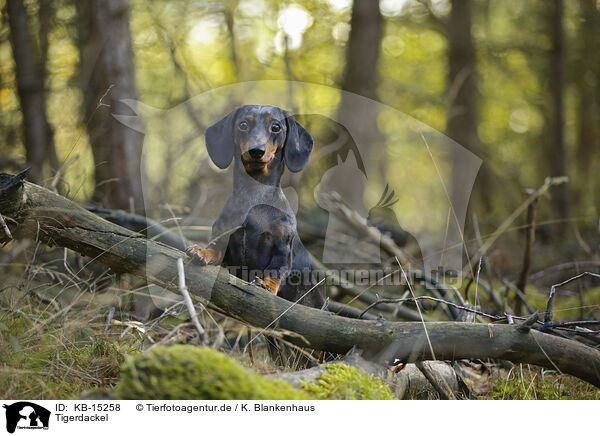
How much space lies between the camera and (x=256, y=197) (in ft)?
8.58

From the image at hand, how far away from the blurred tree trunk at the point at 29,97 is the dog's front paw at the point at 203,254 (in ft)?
14.5

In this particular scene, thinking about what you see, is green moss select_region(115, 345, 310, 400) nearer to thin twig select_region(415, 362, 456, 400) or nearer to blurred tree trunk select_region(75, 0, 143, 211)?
thin twig select_region(415, 362, 456, 400)

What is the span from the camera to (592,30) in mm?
11055

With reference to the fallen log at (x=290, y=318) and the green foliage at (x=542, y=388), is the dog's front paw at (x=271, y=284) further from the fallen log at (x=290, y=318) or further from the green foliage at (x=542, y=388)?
the green foliage at (x=542, y=388)

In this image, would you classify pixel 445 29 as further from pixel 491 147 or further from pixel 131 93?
pixel 131 93

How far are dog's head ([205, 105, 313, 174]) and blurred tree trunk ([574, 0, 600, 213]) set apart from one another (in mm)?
11149

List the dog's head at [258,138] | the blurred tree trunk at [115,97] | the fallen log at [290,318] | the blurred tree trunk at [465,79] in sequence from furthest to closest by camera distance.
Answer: the blurred tree trunk at [465,79] < the blurred tree trunk at [115,97] < the dog's head at [258,138] < the fallen log at [290,318]

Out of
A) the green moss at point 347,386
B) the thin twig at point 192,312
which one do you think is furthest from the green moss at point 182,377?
the green moss at point 347,386

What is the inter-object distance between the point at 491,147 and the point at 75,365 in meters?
13.4

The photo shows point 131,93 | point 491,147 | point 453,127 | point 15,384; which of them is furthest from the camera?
point 491,147

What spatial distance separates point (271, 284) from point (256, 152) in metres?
0.71
